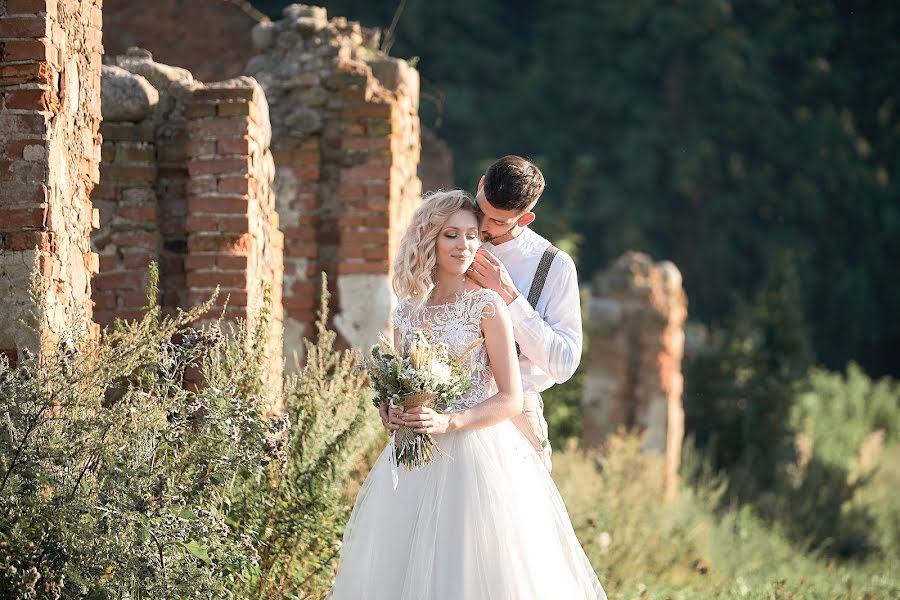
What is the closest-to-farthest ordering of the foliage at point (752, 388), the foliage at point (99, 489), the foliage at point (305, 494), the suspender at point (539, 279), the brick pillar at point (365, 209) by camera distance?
the foliage at point (99, 489) < the suspender at point (539, 279) < the foliage at point (305, 494) < the brick pillar at point (365, 209) < the foliage at point (752, 388)

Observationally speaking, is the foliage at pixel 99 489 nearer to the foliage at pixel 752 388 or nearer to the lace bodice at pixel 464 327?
the lace bodice at pixel 464 327

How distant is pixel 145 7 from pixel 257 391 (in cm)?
681

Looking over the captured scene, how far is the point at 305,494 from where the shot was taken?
5.13 meters

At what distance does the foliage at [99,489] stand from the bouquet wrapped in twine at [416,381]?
49 cm

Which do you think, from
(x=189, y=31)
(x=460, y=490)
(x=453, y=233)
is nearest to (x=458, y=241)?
(x=453, y=233)

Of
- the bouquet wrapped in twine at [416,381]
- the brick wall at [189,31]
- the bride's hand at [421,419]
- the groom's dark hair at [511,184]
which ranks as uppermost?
the brick wall at [189,31]

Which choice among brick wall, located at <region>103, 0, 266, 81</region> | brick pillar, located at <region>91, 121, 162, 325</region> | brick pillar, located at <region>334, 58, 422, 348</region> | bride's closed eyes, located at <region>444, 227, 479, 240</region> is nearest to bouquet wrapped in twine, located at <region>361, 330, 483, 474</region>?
bride's closed eyes, located at <region>444, 227, 479, 240</region>

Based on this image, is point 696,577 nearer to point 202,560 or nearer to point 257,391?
point 257,391

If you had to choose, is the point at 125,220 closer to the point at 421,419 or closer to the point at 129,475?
the point at 129,475

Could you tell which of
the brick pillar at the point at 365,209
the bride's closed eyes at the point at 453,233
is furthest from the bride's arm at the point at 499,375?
the brick pillar at the point at 365,209

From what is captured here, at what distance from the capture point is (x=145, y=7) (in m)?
10.9

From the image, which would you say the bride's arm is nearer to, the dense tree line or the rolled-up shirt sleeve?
the rolled-up shirt sleeve

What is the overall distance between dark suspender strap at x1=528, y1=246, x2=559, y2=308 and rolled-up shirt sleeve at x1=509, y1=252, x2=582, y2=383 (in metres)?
0.05

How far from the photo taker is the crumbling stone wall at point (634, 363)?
1309 cm
